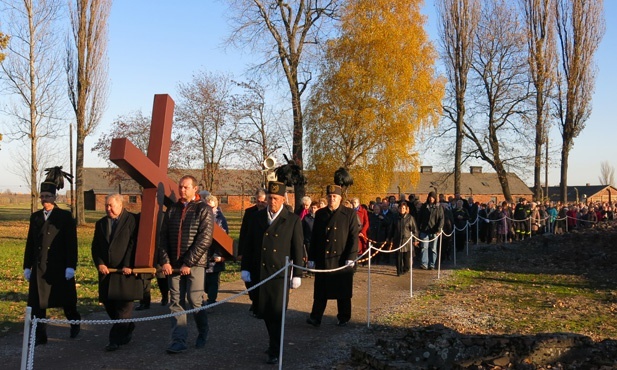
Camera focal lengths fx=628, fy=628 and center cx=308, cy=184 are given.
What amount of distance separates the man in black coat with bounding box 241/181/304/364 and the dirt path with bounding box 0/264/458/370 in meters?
0.51

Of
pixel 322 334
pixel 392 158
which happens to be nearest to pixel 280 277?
pixel 322 334

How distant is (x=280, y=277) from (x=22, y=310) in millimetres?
5343

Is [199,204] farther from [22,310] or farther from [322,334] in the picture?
[22,310]

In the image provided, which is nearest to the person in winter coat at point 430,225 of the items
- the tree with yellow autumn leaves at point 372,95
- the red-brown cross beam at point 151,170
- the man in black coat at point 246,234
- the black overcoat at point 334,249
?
the man in black coat at point 246,234

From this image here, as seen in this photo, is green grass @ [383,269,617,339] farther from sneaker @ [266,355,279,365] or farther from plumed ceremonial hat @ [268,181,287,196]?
plumed ceremonial hat @ [268,181,287,196]

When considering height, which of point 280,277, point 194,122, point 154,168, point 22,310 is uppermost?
point 194,122

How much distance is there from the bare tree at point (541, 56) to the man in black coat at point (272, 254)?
34.6 m

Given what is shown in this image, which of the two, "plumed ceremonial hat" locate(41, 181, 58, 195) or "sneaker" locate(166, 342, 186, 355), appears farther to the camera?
"plumed ceremonial hat" locate(41, 181, 58, 195)

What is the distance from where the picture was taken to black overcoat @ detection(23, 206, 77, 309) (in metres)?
7.74

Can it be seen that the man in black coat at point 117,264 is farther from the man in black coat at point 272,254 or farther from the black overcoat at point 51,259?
the man in black coat at point 272,254

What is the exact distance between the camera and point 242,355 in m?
7.34

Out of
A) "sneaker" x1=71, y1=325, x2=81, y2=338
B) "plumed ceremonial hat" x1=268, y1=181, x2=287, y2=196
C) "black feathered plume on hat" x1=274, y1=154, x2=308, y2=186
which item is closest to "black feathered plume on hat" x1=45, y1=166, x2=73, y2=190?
"sneaker" x1=71, y1=325, x2=81, y2=338

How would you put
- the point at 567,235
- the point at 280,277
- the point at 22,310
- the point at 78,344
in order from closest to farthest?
the point at 280,277 < the point at 78,344 < the point at 22,310 < the point at 567,235

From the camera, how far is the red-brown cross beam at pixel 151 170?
702cm
